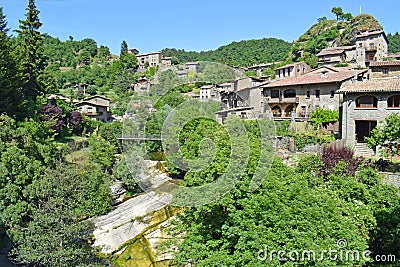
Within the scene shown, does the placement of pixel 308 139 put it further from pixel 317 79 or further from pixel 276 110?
pixel 276 110

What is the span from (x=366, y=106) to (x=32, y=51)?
25343 millimetres

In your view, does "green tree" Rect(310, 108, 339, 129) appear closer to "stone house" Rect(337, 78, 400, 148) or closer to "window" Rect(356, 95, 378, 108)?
"stone house" Rect(337, 78, 400, 148)

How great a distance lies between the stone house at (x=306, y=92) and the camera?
23120 millimetres

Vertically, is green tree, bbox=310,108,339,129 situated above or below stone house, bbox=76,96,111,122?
below

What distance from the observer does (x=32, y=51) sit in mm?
27406

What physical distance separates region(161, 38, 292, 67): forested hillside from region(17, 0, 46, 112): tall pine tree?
46.4 m

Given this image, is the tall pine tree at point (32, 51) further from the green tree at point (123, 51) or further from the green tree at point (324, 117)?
the green tree at point (123, 51)

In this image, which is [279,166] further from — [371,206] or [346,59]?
[346,59]

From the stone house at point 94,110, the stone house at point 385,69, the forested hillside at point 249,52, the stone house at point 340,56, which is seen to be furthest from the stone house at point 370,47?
the stone house at point 94,110

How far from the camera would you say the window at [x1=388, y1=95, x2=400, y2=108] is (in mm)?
17344

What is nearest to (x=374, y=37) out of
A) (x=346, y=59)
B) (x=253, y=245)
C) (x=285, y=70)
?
(x=346, y=59)

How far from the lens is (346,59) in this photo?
4400 centimetres

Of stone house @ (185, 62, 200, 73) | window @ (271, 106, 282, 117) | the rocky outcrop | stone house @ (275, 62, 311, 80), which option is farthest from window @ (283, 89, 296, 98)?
stone house @ (185, 62, 200, 73)

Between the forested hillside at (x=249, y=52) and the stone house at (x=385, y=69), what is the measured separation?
3959 cm
